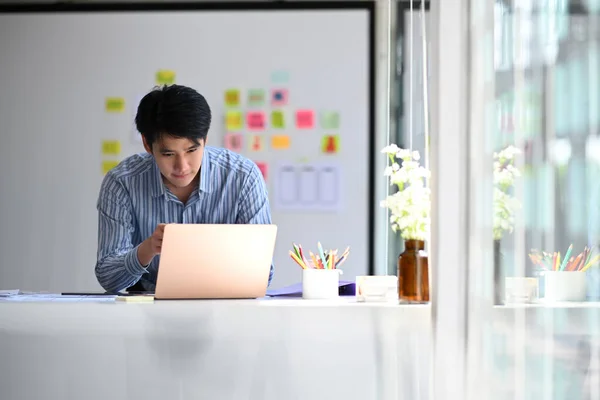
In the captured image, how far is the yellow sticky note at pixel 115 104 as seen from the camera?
185 inches

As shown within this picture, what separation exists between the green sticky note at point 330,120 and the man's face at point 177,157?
6.66 ft

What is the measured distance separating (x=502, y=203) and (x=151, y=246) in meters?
1.03

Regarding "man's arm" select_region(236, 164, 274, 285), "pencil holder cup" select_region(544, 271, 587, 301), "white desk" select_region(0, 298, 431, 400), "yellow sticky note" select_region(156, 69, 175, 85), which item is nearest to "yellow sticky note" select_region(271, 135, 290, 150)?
"yellow sticky note" select_region(156, 69, 175, 85)

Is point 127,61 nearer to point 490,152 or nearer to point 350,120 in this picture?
point 350,120

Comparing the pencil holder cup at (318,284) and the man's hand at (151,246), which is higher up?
the man's hand at (151,246)

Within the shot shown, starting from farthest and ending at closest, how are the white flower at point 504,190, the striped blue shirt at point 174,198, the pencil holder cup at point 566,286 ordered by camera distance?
the striped blue shirt at point 174,198, the white flower at point 504,190, the pencil holder cup at point 566,286

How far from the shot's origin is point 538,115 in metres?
1.21

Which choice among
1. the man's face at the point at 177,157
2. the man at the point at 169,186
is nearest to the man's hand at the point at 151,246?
the man at the point at 169,186

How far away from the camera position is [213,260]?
6.34ft

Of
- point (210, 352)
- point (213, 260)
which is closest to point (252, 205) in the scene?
point (213, 260)

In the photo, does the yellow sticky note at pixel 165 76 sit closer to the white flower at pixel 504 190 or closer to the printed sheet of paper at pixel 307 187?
the printed sheet of paper at pixel 307 187

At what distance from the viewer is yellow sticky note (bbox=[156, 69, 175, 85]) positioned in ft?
15.4

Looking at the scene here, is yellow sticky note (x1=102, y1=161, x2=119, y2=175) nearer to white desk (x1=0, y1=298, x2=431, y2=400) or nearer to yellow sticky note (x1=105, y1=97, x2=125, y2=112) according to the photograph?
yellow sticky note (x1=105, y1=97, x2=125, y2=112)

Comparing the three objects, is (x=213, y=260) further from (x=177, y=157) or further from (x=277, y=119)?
(x=277, y=119)
